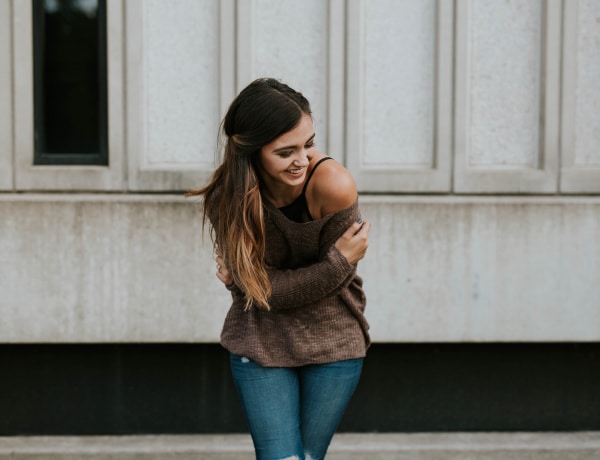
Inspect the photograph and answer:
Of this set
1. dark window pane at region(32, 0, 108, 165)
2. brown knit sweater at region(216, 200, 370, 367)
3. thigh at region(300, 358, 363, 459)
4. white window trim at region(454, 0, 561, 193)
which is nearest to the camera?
brown knit sweater at region(216, 200, 370, 367)

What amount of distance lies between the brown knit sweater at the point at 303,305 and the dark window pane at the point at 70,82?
111 inches

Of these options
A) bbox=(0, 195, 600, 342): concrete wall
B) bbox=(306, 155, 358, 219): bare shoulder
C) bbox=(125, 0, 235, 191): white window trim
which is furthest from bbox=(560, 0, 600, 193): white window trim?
bbox=(306, 155, 358, 219): bare shoulder

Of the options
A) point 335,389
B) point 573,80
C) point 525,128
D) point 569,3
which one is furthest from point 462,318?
point 335,389

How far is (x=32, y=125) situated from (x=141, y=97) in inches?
28.8

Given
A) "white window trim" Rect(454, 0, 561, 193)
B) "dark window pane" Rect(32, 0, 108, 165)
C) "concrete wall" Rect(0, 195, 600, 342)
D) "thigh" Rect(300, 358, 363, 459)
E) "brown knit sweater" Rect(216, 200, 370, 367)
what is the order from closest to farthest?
"brown knit sweater" Rect(216, 200, 370, 367) < "thigh" Rect(300, 358, 363, 459) < "concrete wall" Rect(0, 195, 600, 342) < "white window trim" Rect(454, 0, 561, 193) < "dark window pane" Rect(32, 0, 108, 165)

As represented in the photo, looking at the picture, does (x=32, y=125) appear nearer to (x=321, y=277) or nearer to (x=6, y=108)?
(x=6, y=108)

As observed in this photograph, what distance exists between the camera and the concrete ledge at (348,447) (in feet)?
18.4

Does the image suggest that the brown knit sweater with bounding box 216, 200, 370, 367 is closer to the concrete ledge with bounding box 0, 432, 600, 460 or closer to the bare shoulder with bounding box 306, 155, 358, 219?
the bare shoulder with bounding box 306, 155, 358, 219

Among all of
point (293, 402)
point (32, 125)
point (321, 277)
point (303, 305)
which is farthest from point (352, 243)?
point (32, 125)

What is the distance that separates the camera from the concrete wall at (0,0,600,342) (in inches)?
220

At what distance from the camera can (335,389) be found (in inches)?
130

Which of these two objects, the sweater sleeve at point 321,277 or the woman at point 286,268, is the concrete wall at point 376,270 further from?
the sweater sleeve at point 321,277

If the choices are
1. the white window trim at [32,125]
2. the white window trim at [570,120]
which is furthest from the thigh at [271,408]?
the white window trim at [570,120]

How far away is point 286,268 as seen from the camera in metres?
3.31
